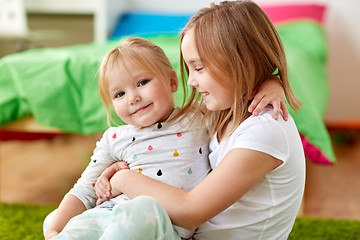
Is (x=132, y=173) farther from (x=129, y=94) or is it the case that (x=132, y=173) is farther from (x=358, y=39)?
(x=358, y=39)

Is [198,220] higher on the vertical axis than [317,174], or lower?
higher

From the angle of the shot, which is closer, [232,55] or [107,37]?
[232,55]

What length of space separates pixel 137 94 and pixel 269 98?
0.92 ft

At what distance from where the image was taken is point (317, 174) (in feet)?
7.66

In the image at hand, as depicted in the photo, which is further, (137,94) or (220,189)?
(137,94)

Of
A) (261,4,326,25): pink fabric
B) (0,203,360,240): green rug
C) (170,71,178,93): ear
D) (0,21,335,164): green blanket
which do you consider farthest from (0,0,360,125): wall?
(170,71,178,93): ear

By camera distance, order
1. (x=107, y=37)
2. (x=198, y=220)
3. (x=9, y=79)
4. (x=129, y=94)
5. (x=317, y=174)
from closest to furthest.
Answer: (x=198, y=220) → (x=129, y=94) → (x=9, y=79) → (x=317, y=174) → (x=107, y=37)

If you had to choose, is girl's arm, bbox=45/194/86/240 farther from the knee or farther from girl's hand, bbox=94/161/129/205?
the knee

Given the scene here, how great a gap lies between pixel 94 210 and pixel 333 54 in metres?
A: 2.54

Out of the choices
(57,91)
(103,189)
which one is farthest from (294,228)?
(57,91)

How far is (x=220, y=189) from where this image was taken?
2.69ft

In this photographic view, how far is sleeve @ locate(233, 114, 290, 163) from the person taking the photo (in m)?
0.83

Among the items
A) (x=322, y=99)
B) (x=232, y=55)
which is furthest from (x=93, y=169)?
(x=322, y=99)

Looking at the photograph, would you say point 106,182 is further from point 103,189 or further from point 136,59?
point 136,59
